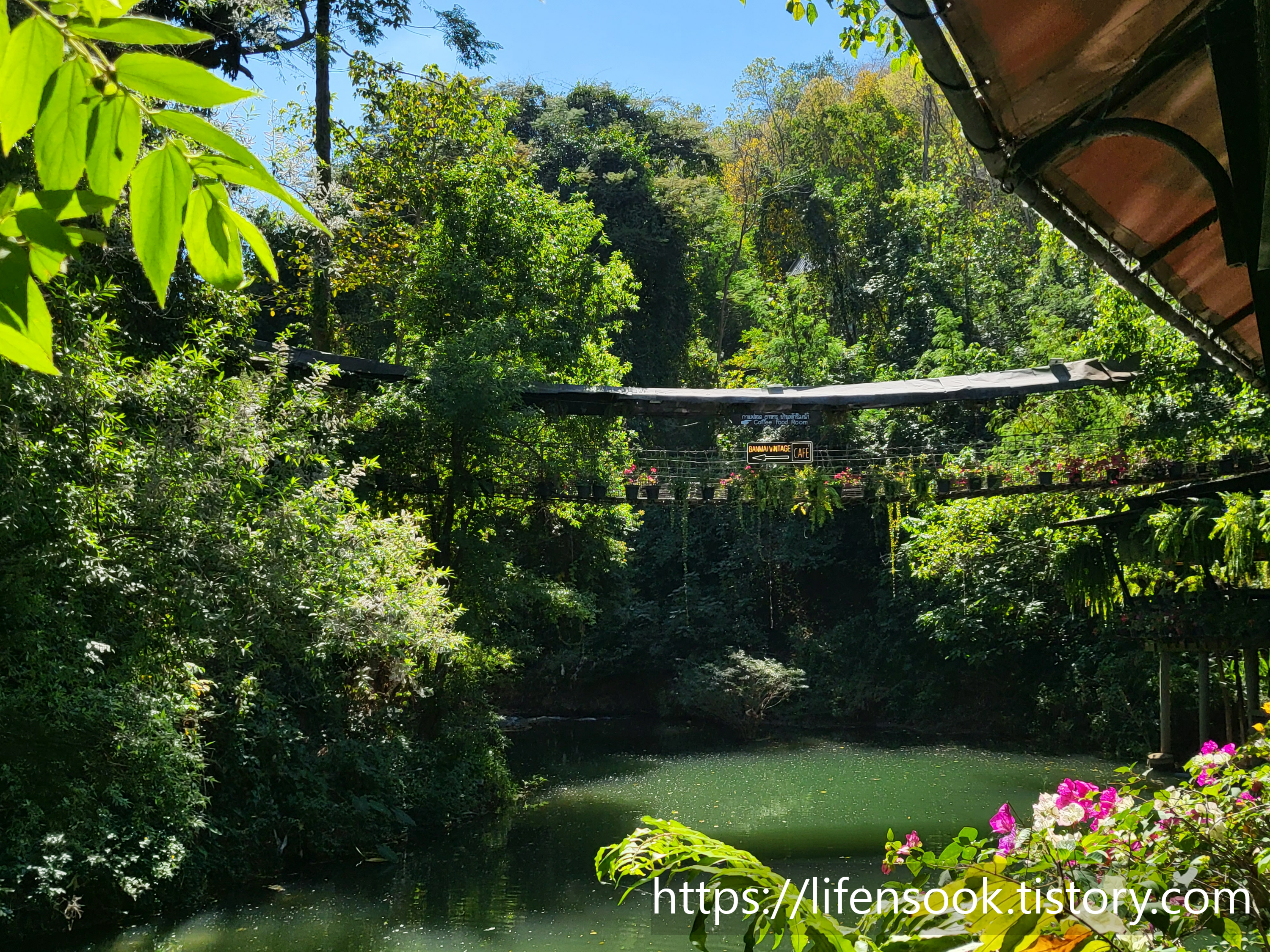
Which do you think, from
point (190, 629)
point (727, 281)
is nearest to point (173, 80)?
point (190, 629)

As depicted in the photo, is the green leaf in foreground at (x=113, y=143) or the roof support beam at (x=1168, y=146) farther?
the roof support beam at (x=1168, y=146)

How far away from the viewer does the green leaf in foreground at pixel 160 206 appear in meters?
0.37

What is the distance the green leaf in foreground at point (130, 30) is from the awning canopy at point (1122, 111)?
0.65m

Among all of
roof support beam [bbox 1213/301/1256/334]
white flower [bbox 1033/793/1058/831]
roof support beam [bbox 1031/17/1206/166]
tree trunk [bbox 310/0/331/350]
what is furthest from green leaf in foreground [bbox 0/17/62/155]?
tree trunk [bbox 310/0/331/350]

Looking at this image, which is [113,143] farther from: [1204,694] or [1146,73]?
[1204,694]

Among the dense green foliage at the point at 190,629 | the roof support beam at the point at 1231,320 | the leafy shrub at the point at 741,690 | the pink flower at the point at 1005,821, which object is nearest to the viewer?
the pink flower at the point at 1005,821

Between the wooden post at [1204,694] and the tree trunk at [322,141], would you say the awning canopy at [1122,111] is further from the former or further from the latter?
the tree trunk at [322,141]

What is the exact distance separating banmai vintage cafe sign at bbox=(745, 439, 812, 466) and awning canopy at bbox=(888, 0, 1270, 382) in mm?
9082

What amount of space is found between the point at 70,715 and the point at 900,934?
5132 mm

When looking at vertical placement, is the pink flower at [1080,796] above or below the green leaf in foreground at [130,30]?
below

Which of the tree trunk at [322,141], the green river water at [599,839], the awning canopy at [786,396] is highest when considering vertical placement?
the tree trunk at [322,141]

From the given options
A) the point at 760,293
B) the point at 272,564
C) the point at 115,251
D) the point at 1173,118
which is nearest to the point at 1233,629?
the point at 272,564

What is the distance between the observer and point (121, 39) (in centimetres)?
35

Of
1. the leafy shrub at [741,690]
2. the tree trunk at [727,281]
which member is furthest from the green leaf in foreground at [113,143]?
the tree trunk at [727,281]
